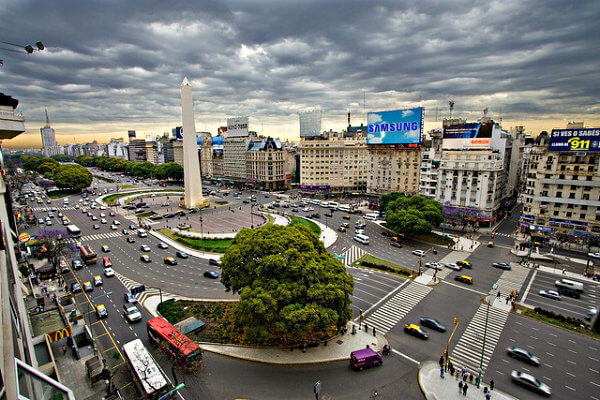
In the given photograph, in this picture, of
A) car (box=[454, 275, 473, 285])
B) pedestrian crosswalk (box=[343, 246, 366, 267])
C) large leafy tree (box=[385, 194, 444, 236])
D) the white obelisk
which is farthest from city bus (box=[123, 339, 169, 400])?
the white obelisk

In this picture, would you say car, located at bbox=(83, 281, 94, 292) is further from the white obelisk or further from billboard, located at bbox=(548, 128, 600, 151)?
billboard, located at bbox=(548, 128, 600, 151)

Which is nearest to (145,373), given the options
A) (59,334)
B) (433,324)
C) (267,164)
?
(59,334)

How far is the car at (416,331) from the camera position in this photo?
2873 cm

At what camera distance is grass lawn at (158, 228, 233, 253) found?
2067 inches

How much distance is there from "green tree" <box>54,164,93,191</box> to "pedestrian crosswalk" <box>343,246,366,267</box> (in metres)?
104

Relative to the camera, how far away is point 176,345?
79.7 feet

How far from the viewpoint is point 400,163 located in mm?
89125

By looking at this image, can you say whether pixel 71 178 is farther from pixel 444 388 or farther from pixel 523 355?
pixel 523 355

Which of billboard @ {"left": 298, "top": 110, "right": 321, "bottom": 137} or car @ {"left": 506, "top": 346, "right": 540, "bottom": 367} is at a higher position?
billboard @ {"left": 298, "top": 110, "right": 321, "bottom": 137}

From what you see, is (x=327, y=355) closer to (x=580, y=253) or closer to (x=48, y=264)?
(x=48, y=264)

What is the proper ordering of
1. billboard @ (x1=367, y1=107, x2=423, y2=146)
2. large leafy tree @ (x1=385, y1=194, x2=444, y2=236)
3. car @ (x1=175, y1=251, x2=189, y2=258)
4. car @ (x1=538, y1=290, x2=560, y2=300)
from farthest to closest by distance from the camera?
billboard @ (x1=367, y1=107, x2=423, y2=146) → large leafy tree @ (x1=385, y1=194, x2=444, y2=236) → car @ (x1=175, y1=251, x2=189, y2=258) → car @ (x1=538, y1=290, x2=560, y2=300)

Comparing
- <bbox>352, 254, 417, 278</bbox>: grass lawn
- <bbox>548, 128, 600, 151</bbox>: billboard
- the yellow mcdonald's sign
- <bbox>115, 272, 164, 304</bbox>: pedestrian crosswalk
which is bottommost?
<bbox>352, 254, 417, 278</bbox>: grass lawn

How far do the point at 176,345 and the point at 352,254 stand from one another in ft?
110

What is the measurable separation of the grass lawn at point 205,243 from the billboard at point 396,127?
55890mm
